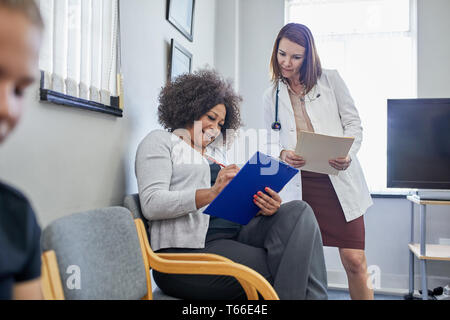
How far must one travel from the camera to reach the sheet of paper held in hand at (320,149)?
148cm

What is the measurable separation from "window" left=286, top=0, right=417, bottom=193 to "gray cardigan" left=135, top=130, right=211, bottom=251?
181 cm

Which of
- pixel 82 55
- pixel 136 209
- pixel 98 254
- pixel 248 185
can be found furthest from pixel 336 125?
pixel 98 254

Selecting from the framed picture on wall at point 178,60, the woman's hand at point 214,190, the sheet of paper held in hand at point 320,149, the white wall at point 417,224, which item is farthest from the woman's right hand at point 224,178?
the white wall at point 417,224

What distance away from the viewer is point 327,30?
2.93m

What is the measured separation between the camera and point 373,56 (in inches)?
112

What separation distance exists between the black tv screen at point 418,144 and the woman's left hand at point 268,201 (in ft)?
4.32

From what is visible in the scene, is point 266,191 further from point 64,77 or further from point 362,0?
point 362,0

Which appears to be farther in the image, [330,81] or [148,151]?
[330,81]

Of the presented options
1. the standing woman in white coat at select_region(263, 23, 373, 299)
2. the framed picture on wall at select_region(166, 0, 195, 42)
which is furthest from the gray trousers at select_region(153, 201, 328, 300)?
the framed picture on wall at select_region(166, 0, 195, 42)

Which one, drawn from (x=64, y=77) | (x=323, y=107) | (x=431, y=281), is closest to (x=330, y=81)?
(x=323, y=107)

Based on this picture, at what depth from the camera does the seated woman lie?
1.21m

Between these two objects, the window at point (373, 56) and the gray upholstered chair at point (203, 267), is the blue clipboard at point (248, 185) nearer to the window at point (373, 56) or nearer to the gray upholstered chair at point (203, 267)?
the gray upholstered chair at point (203, 267)

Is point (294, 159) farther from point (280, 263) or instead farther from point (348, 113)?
point (280, 263)

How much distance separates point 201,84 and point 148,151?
40cm
